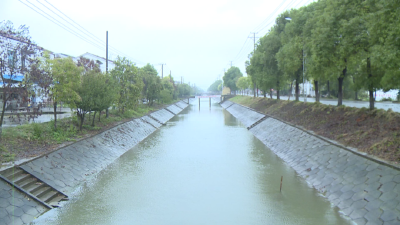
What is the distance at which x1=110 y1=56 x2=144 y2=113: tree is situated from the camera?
1246 inches

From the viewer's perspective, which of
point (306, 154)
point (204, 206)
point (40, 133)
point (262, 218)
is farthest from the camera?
point (306, 154)

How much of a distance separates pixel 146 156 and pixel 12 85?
8709mm

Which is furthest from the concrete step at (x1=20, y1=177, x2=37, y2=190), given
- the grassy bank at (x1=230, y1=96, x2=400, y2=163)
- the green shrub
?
the grassy bank at (x1=230, y1=96, x2=400, y2=163)

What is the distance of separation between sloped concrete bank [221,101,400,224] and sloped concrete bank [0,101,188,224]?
1000cm

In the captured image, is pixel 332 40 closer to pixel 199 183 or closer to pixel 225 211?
pixel 199 183

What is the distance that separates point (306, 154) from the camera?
56.7 feet

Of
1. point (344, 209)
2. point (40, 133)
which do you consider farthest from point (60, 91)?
point (344, 209)

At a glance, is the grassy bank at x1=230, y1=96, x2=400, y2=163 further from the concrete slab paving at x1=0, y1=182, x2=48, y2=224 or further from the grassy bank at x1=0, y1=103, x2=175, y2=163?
the grassy bank at x1=0, y1=103, x2=175, y2=163

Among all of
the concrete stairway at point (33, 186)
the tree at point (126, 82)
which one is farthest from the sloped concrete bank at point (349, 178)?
the tree at point (126, 82)

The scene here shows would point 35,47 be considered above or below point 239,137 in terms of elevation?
above

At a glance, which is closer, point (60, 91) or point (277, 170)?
point (277, 170)

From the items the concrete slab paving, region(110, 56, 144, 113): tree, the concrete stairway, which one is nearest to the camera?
the concrete slab paving

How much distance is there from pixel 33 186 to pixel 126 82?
71.5 feet

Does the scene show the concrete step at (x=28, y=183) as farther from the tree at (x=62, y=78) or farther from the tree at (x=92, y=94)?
the tree at (x=92, y=94)
